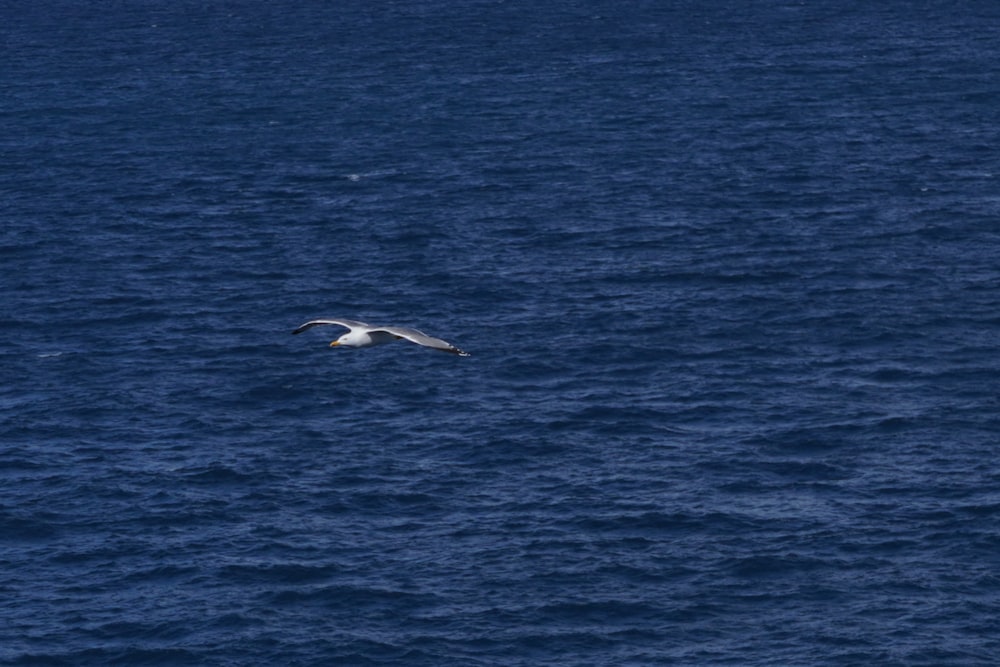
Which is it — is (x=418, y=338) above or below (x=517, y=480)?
above

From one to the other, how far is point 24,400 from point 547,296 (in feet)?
179

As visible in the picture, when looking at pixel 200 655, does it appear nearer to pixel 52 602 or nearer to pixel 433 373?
pixel 52 602

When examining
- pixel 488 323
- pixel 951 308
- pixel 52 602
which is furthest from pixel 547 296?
pixel 52 602

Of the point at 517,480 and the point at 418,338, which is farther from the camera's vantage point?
the point at 517,480

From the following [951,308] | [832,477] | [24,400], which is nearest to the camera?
[832,477]

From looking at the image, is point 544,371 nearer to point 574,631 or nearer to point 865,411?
point 865,411

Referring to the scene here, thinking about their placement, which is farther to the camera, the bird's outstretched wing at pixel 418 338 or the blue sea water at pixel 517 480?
the blue sea water at pixel 517 480

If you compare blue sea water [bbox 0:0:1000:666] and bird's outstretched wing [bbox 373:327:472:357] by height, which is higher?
bird's outstretched wing [bbox 373:327:472:357]

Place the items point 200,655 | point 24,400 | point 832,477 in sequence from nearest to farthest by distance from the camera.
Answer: point 200,655 < point 832,477 < point 24,400

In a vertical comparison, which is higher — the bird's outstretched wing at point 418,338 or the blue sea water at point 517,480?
the bird's outstretched wing at point 418,338

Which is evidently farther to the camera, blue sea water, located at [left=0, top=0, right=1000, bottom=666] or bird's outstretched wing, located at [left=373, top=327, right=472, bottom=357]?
blue sea water, located at [left=0, top=0, right=1000, bottom=666]

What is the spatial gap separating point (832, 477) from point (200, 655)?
5443cm

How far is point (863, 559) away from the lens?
5782 inches

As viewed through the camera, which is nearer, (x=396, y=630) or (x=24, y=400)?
(x=396, y=630)
